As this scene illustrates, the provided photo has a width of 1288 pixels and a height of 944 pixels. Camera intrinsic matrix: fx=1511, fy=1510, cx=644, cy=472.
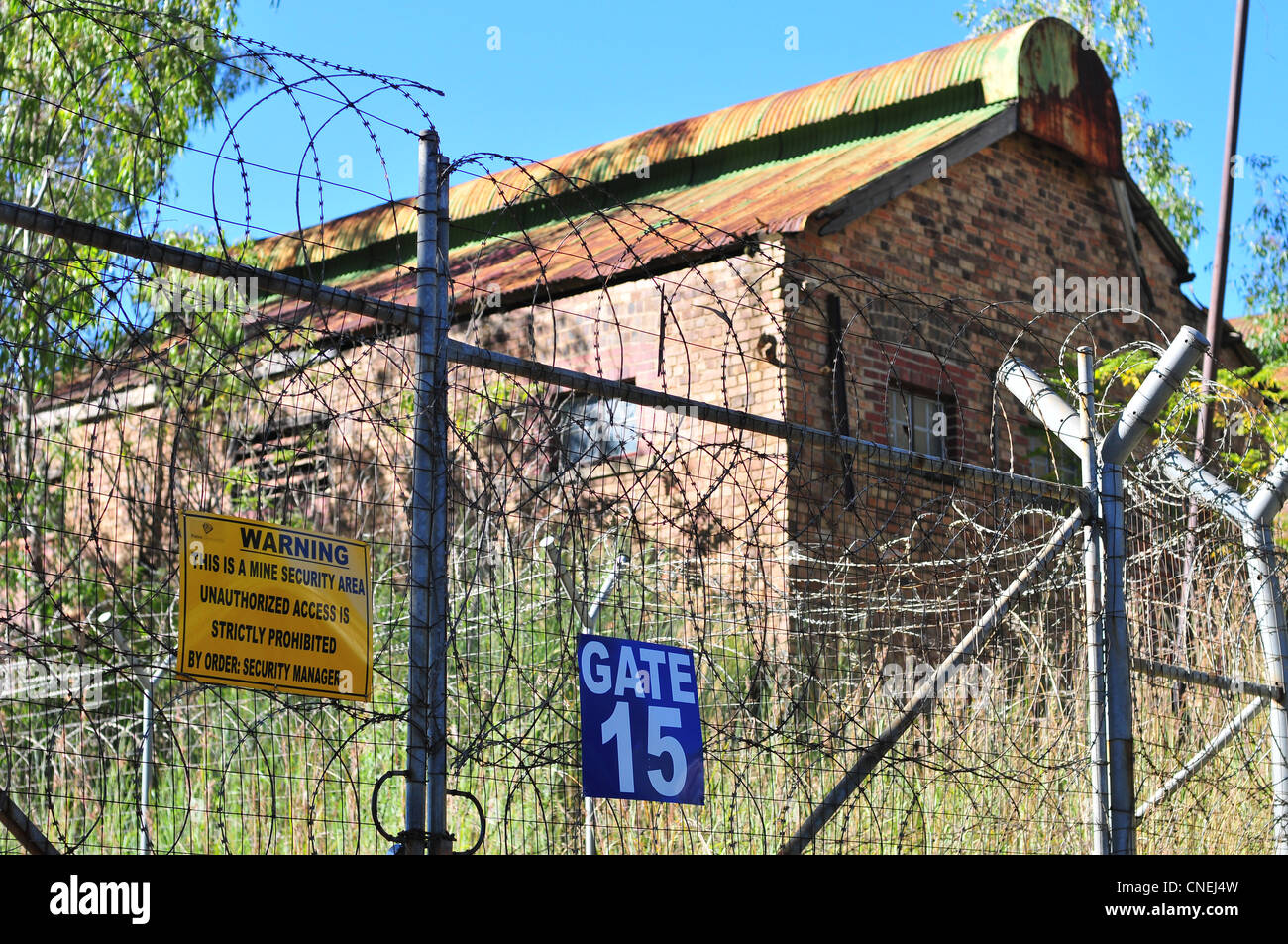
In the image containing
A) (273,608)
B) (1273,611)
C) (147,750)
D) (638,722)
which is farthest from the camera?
(1273,611)

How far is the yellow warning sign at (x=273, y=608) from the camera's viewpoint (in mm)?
3152

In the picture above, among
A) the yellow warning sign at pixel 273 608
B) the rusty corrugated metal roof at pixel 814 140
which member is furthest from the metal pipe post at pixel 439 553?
the rusty corrugated metal roof at pixel 814 140

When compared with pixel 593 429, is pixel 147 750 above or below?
below

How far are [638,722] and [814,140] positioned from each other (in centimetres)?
1189

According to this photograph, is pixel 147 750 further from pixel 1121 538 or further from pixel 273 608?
pixel 1121 538

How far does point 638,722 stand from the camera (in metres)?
3.95

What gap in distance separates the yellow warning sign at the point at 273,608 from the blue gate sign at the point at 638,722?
0.62 meters
